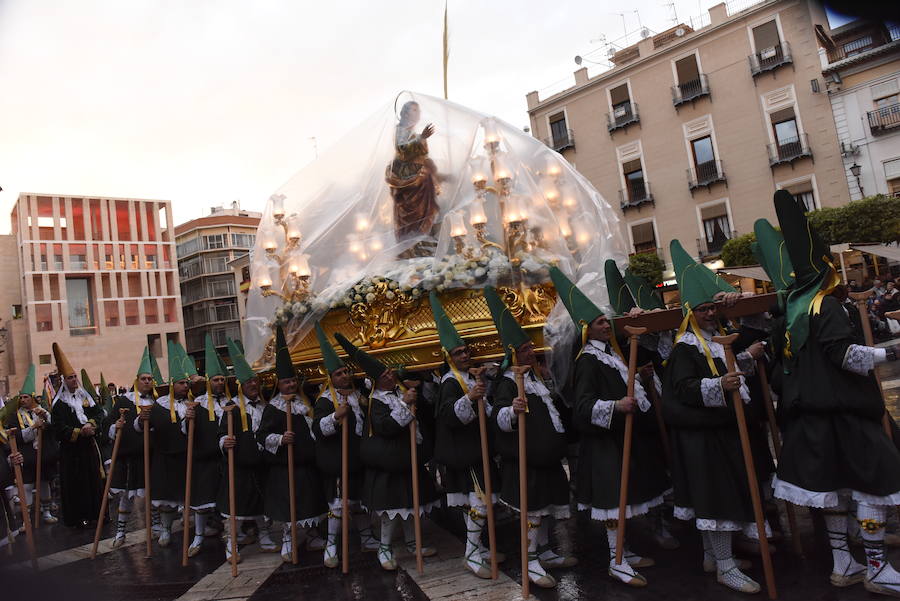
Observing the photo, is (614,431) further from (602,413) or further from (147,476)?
(147,476)

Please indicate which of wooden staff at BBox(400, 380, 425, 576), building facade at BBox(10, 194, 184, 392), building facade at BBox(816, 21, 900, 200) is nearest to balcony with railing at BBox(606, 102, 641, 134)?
building facade at BBox(816, 21, 900, 200)

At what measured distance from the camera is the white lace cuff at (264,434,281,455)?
5.81 m

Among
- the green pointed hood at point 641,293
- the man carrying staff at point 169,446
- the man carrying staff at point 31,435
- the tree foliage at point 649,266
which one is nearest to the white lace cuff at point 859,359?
the green pointed hood at point 641,293

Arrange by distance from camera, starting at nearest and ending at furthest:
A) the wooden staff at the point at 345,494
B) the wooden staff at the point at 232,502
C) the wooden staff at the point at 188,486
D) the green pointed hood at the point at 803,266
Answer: the green pointed hood at the point at 803,266 < the wooden staff at the point at 345,494 < the wooden staff at the point at 232,502 < the wooden staff at the point at 188,486

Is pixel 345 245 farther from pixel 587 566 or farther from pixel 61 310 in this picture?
pixel 61 310

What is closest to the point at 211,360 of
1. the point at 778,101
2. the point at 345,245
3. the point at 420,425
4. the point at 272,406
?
the point at 272,406

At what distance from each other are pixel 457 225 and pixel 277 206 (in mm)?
2591

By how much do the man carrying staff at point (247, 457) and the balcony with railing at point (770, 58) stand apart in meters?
24.1

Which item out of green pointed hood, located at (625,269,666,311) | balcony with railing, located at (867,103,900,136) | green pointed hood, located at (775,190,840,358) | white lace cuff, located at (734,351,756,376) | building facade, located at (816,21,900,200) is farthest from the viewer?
building facade, located at (816,21,900,200)

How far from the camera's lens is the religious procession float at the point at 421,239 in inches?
247

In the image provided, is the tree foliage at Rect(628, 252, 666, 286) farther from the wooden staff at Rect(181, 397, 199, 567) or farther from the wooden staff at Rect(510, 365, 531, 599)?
the wooden staff at Rect(510, 365, 531, 599)

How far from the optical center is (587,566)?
4.71m

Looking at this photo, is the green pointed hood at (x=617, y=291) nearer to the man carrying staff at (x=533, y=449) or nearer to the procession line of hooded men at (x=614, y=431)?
the procession line of hooded men at (x=614, y=431)

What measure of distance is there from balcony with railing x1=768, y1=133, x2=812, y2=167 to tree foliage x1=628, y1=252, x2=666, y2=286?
557cm
